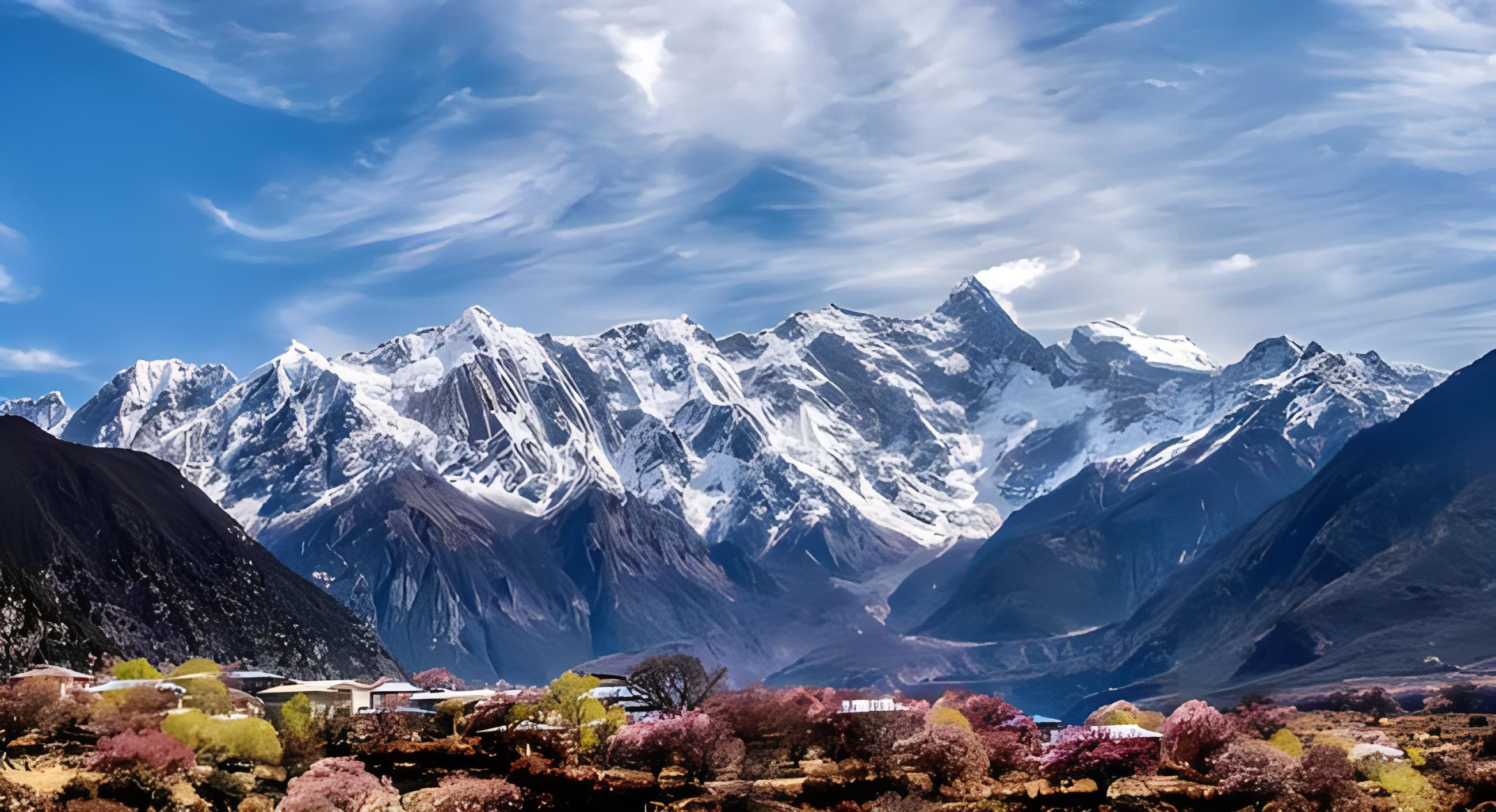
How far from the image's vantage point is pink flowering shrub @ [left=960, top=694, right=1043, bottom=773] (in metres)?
138

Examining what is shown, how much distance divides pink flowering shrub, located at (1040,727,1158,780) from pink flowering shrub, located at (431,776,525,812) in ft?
154

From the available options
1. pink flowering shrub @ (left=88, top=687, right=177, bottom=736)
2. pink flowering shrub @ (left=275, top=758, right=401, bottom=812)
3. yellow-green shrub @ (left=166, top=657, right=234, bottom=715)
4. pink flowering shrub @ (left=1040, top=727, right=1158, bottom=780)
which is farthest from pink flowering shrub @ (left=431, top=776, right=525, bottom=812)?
pink flowering shrub @ (left=1040, top=727, right=1158, bottom=780)

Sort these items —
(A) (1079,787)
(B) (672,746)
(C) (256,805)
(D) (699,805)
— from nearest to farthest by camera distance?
1. (C) (256,805)
2. (D) (699,805)
3. (A) (1079,787)
4. (B) (672,746)

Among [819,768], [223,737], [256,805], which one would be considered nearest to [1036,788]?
[819,768]

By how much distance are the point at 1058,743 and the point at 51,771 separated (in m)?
80.7

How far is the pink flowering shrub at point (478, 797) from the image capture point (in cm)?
10569

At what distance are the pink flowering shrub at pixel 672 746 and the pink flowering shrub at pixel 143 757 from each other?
3861 cm

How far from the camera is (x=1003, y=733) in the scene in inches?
5901

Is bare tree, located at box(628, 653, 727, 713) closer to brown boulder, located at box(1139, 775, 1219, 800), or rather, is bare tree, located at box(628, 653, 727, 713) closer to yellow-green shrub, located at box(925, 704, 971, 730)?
yellow-green shrub, located at box(925, 704, 971, 730)

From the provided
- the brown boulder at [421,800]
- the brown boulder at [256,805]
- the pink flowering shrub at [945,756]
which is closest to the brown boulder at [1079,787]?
the pink flowering shrub at [945,756]

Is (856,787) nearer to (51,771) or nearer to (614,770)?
(614,770)

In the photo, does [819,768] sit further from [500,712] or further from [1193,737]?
[500,712]

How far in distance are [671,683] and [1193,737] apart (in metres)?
68.2

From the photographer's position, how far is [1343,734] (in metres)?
171
